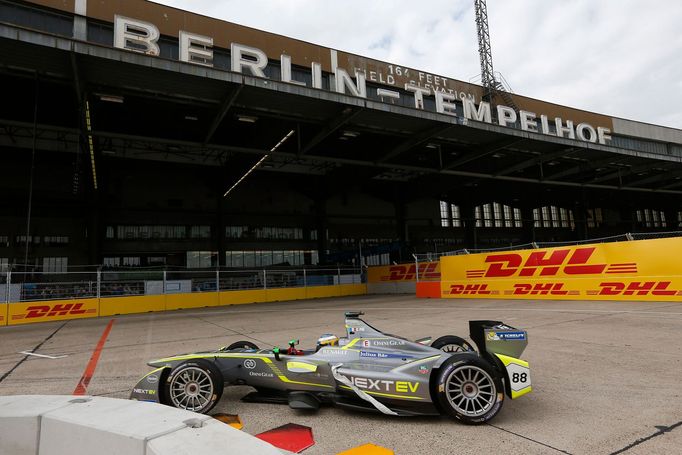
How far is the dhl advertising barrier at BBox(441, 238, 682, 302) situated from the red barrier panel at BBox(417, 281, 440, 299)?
127cm

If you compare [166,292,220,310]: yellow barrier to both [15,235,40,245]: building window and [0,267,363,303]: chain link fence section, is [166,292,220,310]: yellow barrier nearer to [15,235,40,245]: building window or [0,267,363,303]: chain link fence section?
[0,267,363,303]: chain link fence section

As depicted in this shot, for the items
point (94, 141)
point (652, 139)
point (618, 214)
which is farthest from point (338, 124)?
point (618, 214)

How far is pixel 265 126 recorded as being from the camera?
21.9m

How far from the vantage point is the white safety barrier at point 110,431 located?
2.03 metres

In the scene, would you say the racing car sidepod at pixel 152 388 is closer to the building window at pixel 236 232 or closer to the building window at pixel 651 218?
the building window at pixel 236 232

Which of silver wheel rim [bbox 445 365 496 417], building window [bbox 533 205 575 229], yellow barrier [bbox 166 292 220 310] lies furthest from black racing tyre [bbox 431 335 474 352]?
building window [bbox 533 205 575 229]

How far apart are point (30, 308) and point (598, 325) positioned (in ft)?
64.3

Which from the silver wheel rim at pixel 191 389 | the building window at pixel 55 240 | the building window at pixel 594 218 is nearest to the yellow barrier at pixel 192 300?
the building window at pixel 55 240

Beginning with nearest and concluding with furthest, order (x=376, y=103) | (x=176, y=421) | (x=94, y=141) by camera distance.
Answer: (x=176, y=421), (x=376, y=103), (x=94, y=141)

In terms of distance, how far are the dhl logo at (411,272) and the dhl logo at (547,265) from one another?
2.85 m

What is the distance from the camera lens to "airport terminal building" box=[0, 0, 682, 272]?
16.6m

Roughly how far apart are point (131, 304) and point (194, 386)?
58.2ft

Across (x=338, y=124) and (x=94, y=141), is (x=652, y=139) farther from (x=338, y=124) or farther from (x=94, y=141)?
(x=94, y=141)

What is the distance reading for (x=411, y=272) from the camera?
2364 cm
